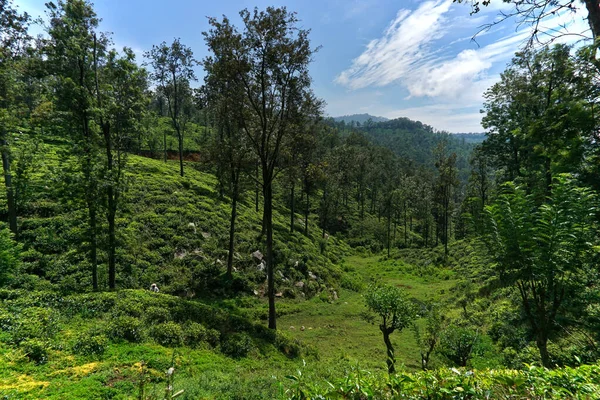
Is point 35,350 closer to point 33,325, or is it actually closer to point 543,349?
point 33,325

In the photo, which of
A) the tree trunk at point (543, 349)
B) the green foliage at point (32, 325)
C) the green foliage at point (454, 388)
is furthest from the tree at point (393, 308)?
the green foliage at point (32, 325)

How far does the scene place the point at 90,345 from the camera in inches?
349

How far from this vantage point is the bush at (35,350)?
780cm

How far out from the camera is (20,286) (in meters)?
13.8

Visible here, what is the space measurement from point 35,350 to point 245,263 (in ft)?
51.2

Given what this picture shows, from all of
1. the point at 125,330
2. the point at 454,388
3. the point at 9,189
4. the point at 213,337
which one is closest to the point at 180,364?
the point at 125,330

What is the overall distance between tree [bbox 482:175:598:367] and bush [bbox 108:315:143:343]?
39.2 feet

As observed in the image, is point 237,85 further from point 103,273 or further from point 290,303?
point 290,303

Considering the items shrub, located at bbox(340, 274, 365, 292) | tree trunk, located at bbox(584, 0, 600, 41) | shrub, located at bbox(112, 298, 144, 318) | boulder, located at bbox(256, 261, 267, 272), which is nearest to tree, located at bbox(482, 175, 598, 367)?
tree trunk, located at bbox(584, 0, 600, 41)

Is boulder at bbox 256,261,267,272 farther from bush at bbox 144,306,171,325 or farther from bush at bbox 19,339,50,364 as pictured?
bush at bbox 19,339,50,364

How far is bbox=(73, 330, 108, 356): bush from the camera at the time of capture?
8.69 meters

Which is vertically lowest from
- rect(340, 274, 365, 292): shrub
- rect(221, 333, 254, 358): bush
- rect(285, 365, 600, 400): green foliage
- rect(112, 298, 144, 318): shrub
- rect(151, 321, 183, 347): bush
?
rect(340, 274, 365, 292): shrub

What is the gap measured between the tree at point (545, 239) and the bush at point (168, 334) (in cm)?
1121

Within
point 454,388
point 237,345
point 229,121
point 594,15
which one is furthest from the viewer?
point 229,121
